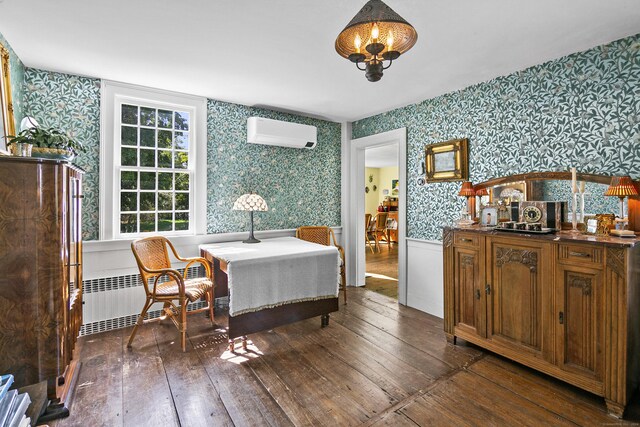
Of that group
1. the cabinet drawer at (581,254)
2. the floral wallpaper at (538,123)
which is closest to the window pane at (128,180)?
the floral wallpaper at (538,123)

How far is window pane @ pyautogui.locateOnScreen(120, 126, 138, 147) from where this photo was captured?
134 inches

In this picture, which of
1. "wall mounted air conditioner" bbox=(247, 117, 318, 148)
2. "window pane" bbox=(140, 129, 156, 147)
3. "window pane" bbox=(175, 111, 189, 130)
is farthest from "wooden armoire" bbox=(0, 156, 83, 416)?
"wall mounted air conditioner" bbox=(247, 117, 318, 148)

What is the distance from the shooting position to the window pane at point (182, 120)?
3.69 m

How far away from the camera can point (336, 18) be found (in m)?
2.09

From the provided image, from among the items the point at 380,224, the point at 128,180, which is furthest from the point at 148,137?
the point at 380,224

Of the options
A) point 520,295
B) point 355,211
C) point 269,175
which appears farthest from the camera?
point 355,211

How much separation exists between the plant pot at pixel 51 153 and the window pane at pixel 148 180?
4.64ft

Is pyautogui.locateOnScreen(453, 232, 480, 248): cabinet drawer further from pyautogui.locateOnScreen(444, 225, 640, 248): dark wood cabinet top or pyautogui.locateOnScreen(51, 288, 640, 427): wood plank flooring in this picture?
pyautogui.locateOnScreen(51, 288, 640, 427): wood plank flooring

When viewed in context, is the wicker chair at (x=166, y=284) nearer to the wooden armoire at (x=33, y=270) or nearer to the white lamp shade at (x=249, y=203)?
the white lamp shade at (x=249, y=203)

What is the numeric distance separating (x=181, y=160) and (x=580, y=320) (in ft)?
12.9

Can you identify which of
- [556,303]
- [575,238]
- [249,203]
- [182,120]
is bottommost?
[556,303]

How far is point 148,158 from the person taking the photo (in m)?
3.55

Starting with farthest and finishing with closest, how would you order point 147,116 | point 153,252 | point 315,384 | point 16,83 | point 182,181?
point 182,181
point 147,116
point 153,252
point 16,83
point 315,384

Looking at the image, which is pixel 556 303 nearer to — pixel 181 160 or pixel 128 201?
pixel 181 160
